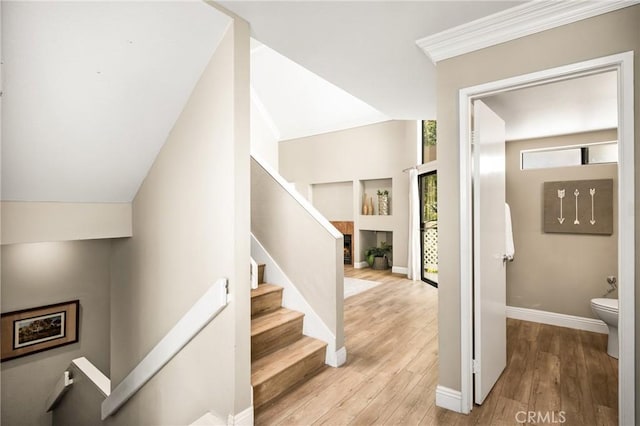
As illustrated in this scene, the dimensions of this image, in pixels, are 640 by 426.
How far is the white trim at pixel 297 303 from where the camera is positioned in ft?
8.70

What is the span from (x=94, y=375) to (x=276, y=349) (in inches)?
88.7

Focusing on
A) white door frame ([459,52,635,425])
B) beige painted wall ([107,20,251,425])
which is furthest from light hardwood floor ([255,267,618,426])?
white door frame ([459,52,635,425])

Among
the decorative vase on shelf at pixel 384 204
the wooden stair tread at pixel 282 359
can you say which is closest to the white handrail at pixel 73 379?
the wooden stair tread at pixel 282 359

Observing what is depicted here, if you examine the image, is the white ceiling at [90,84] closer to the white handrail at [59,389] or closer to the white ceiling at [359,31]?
the white ceiling at [359,31]

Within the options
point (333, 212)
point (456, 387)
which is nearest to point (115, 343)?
point (456, 387)

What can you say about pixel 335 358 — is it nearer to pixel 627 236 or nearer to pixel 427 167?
pixel 627 236

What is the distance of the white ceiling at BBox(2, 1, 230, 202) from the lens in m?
1.49

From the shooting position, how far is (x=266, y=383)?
2.13 meters

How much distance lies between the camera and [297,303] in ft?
9.43

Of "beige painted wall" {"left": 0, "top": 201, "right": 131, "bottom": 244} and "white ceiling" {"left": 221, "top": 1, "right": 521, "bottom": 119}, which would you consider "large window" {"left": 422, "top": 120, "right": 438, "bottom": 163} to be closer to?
"white ceiling" {"left": 221, "top": 1, "right": 521, "bottom": 119}

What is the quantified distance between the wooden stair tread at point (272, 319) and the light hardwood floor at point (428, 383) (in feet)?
1.59

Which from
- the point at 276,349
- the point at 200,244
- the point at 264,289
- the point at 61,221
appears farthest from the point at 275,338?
the point at 61,221

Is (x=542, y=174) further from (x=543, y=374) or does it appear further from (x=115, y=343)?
(x=115, y=343)

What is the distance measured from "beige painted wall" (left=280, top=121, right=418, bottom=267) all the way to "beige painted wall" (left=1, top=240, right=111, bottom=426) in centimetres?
457
